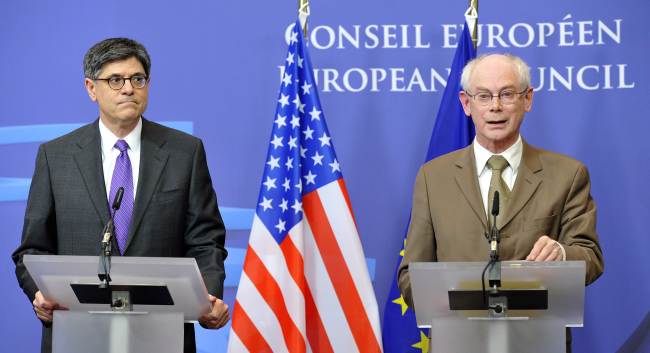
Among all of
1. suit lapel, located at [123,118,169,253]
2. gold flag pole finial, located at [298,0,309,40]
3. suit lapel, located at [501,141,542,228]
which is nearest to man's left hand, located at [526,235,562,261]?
suit lapel, located at [501,141,542,228]

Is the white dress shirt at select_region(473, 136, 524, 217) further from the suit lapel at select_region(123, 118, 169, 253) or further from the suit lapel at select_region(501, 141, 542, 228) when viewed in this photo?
A: the suit lapel at select_region(123, 118, 169, 253)

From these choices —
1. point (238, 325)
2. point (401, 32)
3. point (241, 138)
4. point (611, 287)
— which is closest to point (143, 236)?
point (238, 325)

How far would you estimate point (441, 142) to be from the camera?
4.65 m

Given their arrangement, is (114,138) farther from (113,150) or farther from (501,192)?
(501,192)

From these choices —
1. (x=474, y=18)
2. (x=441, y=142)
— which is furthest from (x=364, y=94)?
(x=474, y=18)

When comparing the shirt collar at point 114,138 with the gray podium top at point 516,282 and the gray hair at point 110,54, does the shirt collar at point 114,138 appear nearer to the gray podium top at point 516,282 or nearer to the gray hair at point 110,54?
the gray hair at point 110,54

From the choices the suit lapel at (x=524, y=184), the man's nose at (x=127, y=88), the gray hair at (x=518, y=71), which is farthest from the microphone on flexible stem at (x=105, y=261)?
the gray hair at (x=518, y=71)

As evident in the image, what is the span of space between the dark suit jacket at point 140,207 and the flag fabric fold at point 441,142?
1395mm

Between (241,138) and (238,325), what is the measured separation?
1.07 meters

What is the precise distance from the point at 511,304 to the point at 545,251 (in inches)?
13.8

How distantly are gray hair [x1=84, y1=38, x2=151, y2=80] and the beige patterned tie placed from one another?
1283 millimetres

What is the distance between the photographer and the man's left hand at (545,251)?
315 cm

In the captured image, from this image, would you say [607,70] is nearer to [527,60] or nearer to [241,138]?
[527,60]

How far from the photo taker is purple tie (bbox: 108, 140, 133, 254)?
3.39 meters
